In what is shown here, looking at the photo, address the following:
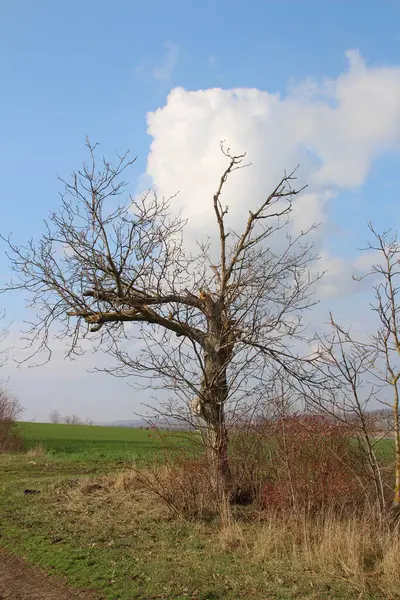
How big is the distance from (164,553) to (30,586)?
5.97 ft

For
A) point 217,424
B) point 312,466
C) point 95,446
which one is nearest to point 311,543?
point 312,466

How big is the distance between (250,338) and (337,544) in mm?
3830

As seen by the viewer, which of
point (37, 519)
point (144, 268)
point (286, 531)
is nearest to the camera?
point (286, 531)

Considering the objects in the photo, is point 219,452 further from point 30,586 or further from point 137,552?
point 30,586

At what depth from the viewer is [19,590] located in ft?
20.7

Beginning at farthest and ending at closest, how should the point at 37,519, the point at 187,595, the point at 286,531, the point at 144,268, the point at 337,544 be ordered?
the point at 144,268, the point at 37,519, the point at 286,531, the point at 337,544, the point at 187,595

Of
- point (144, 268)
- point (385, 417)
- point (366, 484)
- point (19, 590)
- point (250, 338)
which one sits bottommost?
point (19, 590)

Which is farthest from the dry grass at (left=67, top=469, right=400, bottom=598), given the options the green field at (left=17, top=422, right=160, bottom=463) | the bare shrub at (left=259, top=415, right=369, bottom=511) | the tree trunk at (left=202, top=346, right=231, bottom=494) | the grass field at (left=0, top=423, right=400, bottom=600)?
the green field at (left=17, top=422, right=160, bottom=463)

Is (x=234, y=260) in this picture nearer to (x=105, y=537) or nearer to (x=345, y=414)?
(x=345, y=414)

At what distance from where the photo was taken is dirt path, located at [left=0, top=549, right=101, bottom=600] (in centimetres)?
605

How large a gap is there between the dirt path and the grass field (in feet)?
0.52

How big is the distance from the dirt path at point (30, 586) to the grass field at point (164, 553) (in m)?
0.16

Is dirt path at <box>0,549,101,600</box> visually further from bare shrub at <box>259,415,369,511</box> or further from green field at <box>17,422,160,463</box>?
bare shrub at <box>259,415,369,511</box>

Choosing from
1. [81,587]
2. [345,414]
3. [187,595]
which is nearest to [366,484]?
[345,414]
